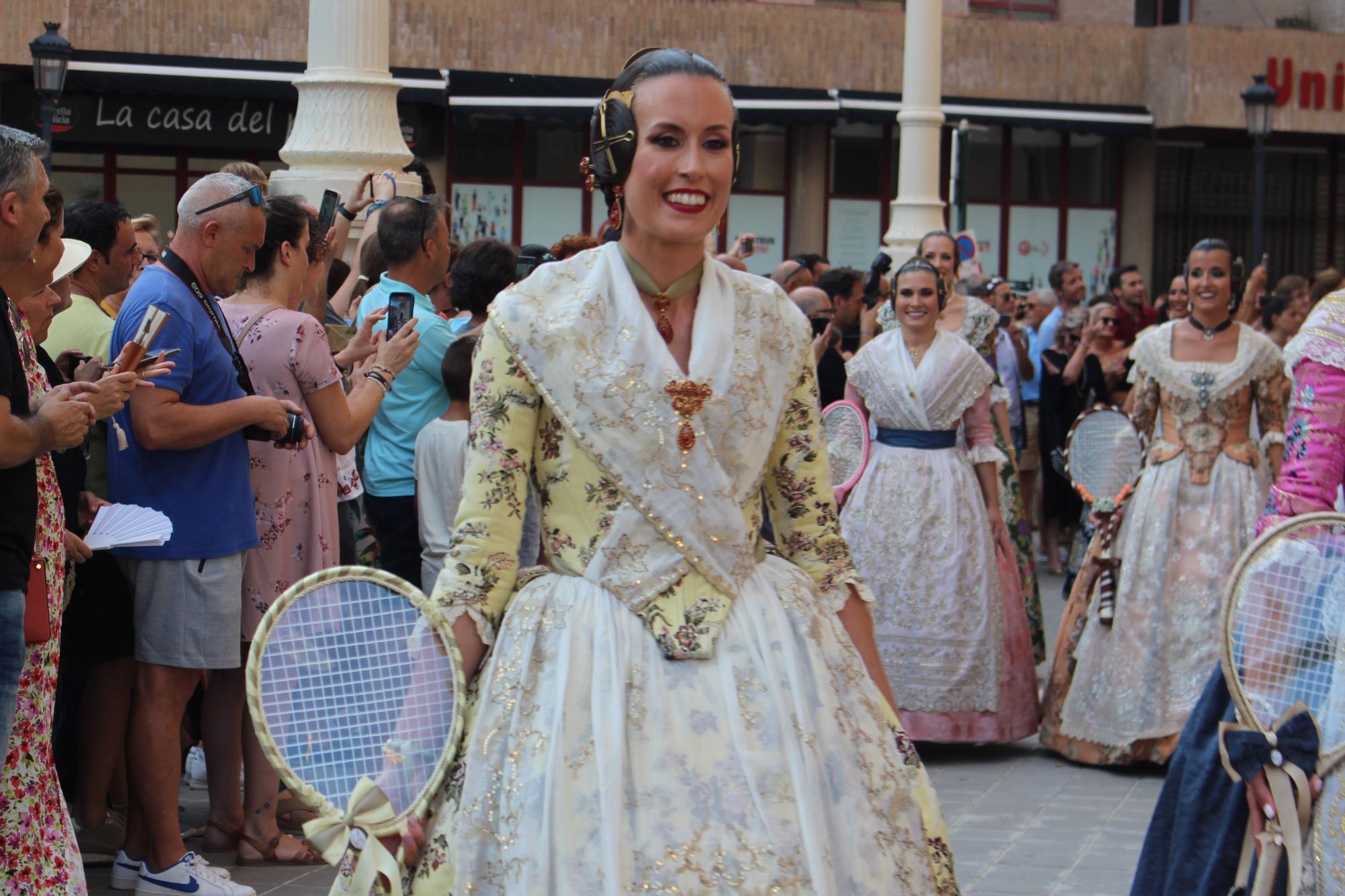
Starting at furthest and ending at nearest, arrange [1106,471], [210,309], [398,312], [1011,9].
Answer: [1011,9], [1106,471], [398,312], [210,309]

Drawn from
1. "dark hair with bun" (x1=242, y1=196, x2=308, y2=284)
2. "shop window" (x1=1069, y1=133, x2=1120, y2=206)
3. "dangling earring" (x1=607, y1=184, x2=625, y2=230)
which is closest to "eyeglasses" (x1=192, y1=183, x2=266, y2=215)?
"dark hair with bun" (x1=242, y1=196, x2=308, y2=284)

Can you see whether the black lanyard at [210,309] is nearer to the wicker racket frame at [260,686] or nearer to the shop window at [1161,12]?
the wicker racket frame at [260,686]

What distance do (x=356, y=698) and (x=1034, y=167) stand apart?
887 inches

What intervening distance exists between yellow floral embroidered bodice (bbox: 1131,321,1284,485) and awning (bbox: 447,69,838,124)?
555 inches

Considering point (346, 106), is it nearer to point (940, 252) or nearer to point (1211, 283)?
point (940, 252)

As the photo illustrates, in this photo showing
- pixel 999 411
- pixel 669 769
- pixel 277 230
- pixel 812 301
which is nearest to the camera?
pixel 669 769

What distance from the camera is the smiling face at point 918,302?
7.48m

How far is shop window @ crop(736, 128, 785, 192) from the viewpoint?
2284 cm

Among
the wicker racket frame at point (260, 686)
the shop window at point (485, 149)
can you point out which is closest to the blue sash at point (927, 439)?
the wicker racket frame at point (260, 686)

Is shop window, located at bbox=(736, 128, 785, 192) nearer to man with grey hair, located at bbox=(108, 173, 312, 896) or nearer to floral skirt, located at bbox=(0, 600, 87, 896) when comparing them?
man with grey hair, located at bbox=(108, 173, 312, 896)

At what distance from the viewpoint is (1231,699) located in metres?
3.72

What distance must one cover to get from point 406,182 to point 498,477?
505cm

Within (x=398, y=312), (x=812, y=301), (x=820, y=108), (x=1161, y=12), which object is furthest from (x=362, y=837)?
(x=1161, y=12)

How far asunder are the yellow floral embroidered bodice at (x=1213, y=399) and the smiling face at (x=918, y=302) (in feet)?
2.91
